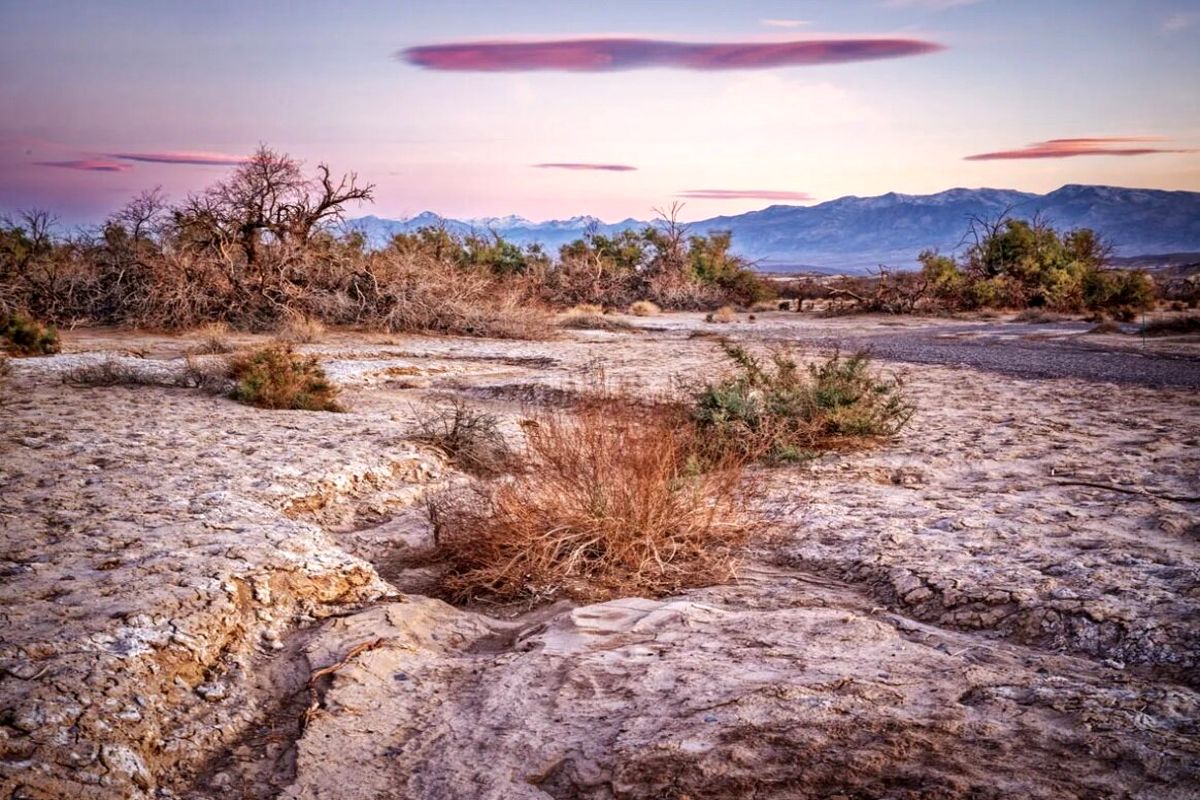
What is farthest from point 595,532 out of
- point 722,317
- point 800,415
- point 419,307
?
point 722,317

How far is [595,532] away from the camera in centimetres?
459

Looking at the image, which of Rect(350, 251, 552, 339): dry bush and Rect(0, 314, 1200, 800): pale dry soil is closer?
Rect(0, 314, 1200, 800): pale dry soil

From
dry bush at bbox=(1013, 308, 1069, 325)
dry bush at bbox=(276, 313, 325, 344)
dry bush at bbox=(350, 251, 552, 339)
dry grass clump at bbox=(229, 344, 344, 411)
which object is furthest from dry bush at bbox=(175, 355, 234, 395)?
dry bush at bbox=(1013, 308, 1069, 325)

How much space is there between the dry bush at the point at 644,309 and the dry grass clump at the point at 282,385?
18461 millimetres

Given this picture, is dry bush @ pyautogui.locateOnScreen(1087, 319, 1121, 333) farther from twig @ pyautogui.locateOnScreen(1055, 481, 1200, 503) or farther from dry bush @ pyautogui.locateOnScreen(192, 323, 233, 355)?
dry bush @ pyautogui.locateOnScreen(192, 323, 233, 355)

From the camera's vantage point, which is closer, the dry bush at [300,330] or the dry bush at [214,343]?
the dry bush at [214,343]

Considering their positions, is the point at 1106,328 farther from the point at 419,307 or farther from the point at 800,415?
the point at 419,307

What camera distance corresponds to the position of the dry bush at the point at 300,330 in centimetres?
1576

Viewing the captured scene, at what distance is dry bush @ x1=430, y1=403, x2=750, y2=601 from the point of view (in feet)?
14.8

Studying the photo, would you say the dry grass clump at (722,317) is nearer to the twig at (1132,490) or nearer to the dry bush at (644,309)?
the dry bush at (644,309)

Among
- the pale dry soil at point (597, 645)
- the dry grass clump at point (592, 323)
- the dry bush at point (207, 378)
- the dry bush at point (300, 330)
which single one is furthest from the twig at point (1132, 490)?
the dry grass clump at point (592, 323)

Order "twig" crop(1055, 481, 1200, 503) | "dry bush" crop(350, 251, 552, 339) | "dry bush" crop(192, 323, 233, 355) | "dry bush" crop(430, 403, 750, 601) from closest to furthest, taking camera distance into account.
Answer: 1. "dry bush" crop(430, 403, 750, 601)
2. "twig" crop(1055, 481, 1200, 503)
3. "dry bush" crop(192, 323, 233, 355)
4. "dry bush" crop(350, 251, 552, 339)

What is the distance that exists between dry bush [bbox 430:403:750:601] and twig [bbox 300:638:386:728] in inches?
37.8

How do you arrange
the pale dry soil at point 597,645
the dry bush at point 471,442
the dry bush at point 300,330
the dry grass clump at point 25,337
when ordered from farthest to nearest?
the dry bush at point 300,330
the dry grass clump at point 25,337
the dry bush at point 471,442
the pale dry soil at point 597,645
